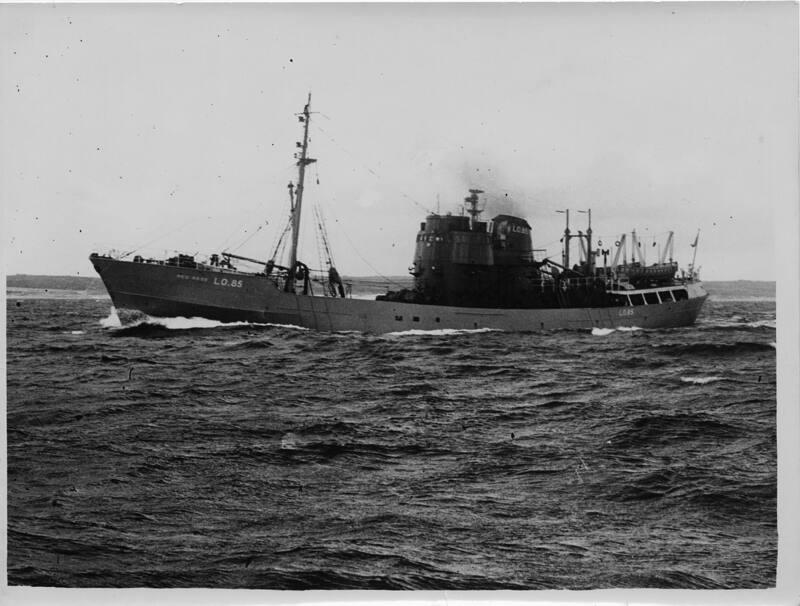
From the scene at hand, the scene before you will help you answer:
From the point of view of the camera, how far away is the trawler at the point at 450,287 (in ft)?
14.5

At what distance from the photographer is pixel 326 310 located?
5.14 m

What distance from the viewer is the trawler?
14.5 ft

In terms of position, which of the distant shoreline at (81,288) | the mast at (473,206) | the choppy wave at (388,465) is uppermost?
the mast at (473,206)

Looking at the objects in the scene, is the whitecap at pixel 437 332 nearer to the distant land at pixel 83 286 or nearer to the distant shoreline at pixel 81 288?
the distant land at pixel 83 286

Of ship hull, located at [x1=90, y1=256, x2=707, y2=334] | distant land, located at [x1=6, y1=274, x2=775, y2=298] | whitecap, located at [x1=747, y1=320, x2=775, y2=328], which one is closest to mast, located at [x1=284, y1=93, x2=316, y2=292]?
distant land, located at [x1=6, y1=274, x2=775, y2=298]

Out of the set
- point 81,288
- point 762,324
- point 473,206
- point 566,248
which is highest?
point 473,206

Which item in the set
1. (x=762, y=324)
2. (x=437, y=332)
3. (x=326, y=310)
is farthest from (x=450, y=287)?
(x=762, y=324)

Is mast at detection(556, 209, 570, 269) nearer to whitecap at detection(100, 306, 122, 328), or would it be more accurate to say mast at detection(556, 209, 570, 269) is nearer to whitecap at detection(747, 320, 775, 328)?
whitecap at detection(747, 320, 775, 328)

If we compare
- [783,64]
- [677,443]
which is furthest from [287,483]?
[783,64]

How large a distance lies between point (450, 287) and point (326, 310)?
102 centimetres

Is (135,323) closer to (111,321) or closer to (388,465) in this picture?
(111,321)

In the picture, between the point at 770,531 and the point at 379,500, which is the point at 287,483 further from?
the point at 770,531

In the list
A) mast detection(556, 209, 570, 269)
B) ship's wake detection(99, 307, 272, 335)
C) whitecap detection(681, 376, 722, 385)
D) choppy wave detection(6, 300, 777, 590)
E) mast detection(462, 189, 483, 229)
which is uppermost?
mast detection(462, 189, 483, 229)

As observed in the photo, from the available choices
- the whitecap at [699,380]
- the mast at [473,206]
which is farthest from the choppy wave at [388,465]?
the mast at [473,206]
